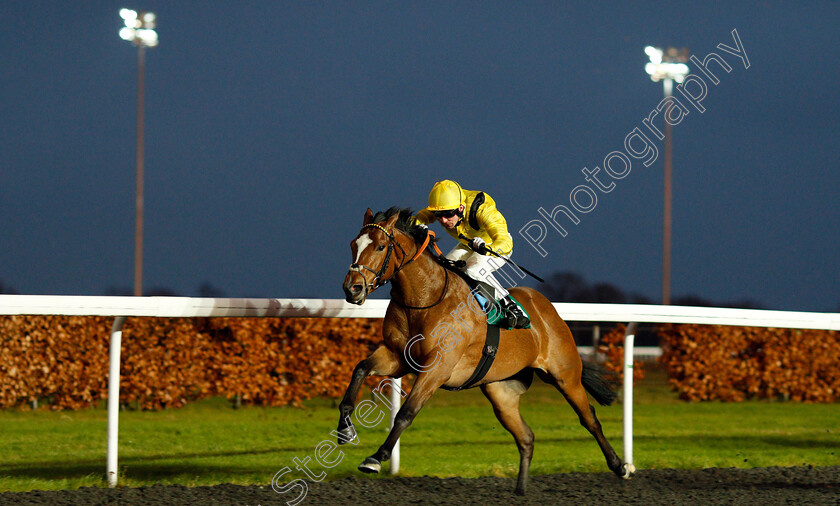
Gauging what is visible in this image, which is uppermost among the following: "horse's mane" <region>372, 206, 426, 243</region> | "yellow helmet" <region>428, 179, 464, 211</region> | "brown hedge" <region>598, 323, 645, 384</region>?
"yellow helmet" <region>428, 179, 464, 211</region>

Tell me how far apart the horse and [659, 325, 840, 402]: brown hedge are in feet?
21.2

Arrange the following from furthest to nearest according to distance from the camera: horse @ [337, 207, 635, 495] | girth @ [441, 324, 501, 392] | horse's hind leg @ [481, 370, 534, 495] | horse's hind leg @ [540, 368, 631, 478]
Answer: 1. horse's hind leg @ [540, 368, 631, 478]
2. horse's hind leg @ [481, 370, 534, 495]
3. girth @ [441, 324, 501, 392]
4. horse @ [337, 207, 635, 495]

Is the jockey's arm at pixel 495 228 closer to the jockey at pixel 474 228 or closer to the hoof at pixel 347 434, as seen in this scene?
the jockey at pixel 474 228

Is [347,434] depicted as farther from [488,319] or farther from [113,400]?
[113,400]

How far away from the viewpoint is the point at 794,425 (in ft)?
30.3

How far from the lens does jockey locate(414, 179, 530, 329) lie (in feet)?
14.1

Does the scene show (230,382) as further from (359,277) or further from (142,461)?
(359,277)

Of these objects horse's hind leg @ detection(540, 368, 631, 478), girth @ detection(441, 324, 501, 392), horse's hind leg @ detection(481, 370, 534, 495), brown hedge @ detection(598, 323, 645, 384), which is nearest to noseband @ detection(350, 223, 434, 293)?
girth @ detection(441, 324, 501, 392)

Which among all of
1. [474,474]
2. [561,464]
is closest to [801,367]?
[561,464]

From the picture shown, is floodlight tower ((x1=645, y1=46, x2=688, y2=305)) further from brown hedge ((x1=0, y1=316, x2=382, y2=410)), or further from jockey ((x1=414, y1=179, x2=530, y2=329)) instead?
jockey ((x1=414, y1=179, x2=530, y2=329))

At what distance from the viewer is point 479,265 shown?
4.64m

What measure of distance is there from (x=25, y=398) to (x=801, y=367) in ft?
32.0

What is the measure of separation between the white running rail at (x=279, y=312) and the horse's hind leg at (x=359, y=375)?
0.76 meters

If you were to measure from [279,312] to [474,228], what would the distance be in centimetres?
119
